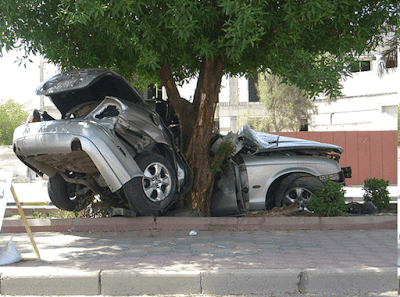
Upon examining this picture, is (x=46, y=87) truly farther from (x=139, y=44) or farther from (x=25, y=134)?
(x=139, y=44)

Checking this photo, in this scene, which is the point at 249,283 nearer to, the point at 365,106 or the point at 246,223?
the point at 246,223

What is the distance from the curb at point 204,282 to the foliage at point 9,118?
42.1 m

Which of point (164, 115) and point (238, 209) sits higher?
point (164, 115)

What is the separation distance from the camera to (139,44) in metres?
6.70

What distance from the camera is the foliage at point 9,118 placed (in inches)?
1738

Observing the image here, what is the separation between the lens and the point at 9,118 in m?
44.9

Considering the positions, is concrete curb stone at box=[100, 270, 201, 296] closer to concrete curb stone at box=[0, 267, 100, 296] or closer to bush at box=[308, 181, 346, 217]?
concrete curb stone at box=[0, 267, 100, 296]

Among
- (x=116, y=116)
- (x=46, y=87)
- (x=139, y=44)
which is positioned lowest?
(x=116, y=116)

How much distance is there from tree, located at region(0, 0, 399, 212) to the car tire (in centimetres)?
98

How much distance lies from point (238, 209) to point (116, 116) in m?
2.87

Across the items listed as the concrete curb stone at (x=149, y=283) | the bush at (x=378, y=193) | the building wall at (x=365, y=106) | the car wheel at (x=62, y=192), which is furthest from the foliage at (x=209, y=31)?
the building wall at (x=365, y=106)

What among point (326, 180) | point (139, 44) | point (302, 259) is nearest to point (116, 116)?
point (139, 44)

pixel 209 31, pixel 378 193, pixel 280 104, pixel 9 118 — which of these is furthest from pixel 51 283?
pixel 9 118

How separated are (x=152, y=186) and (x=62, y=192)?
1849mm
